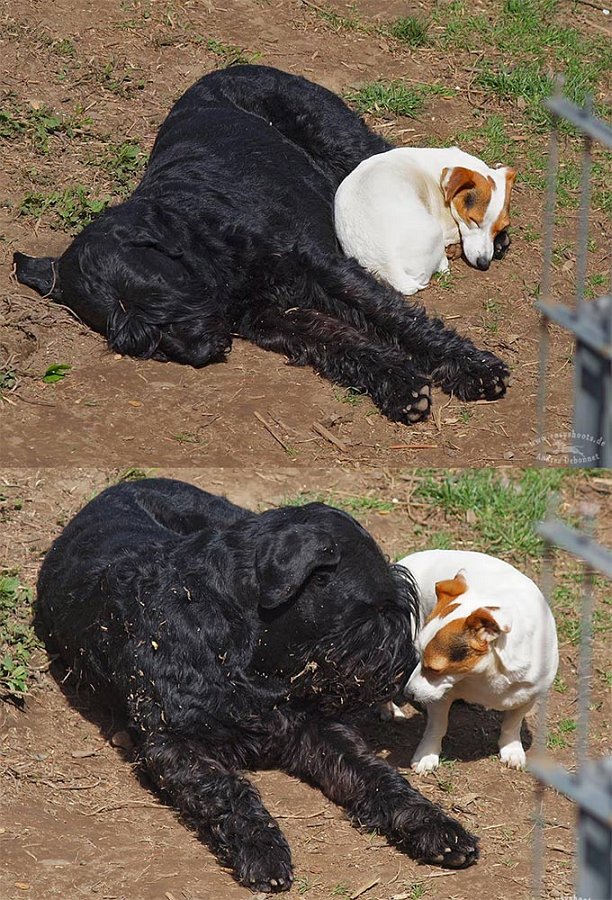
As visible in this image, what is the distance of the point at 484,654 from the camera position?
473 cm

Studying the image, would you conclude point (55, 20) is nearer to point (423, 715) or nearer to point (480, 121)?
point (480, 121)

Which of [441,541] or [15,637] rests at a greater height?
[441,541]

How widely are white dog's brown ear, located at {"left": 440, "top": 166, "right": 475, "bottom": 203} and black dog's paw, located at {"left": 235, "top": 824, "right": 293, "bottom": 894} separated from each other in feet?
12.3

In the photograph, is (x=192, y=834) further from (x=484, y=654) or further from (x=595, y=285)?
(x=595, y=285)

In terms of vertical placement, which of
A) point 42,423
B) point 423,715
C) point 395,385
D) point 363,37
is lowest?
point 423,715

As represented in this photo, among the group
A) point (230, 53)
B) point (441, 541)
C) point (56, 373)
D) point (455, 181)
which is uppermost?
point (455, 181)

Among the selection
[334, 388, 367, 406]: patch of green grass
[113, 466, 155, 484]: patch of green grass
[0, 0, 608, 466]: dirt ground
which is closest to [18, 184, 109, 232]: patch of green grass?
[0, 0, 608, 466]: dirt ground

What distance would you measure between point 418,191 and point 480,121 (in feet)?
6.82

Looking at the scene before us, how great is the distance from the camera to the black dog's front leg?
4.33 meters

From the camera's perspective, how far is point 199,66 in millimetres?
8672

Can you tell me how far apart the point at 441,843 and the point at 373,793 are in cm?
34

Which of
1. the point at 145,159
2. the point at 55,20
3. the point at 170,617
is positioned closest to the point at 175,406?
the point at 170,617

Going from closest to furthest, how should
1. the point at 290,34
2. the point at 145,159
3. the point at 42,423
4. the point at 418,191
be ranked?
the point at 42,423 → the point at 418,191 → the point at 145,159 → the point at 290,34

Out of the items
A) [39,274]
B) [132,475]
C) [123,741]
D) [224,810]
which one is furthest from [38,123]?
[224,810]
